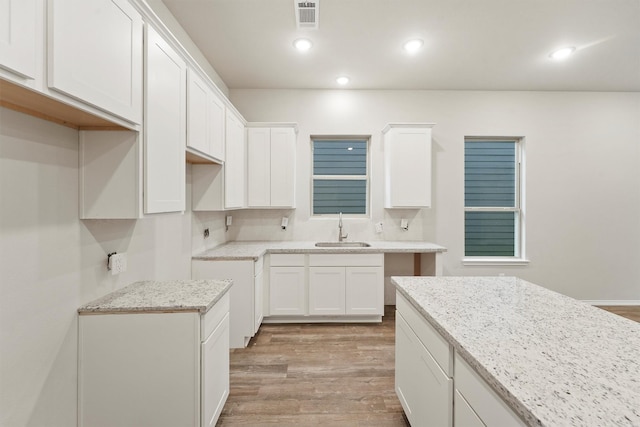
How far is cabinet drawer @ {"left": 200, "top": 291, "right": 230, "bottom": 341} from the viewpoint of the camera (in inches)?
61.1

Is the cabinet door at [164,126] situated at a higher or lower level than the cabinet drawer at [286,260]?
higher

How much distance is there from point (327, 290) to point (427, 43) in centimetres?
275

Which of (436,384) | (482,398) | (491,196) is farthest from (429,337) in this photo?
(491,196)

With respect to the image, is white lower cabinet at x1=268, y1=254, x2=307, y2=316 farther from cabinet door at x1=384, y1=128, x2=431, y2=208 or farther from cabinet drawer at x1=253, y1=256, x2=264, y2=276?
cabinet door at x1=384, y1=128, x2=431, y2=208

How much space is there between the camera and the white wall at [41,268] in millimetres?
1131

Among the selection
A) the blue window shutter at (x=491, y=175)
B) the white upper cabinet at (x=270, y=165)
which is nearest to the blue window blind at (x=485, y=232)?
the blue window shutter at (x=491, y=175)

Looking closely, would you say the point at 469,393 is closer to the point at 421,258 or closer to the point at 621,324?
the point at 621,324

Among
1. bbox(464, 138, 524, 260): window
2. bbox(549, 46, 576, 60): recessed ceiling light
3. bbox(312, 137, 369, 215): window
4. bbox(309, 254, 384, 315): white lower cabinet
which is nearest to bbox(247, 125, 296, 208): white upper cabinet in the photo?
bbox(312, 137, 369, 215): window

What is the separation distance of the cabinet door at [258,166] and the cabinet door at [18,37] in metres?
2.66

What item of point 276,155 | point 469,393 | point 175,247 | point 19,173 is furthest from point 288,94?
point 469,393

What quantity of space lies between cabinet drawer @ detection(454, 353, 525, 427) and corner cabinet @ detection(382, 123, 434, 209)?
2713 millimetres

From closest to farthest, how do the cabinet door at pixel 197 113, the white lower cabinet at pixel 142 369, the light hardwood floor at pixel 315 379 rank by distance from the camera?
the white lower cabinet at pixel 142 369 → the light hardwood floor at pixel 315 379 → the cabinet door at pixel 197 113

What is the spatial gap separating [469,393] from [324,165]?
3.38 m

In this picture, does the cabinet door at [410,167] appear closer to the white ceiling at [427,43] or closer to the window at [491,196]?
the white ceiling at [427,43]
